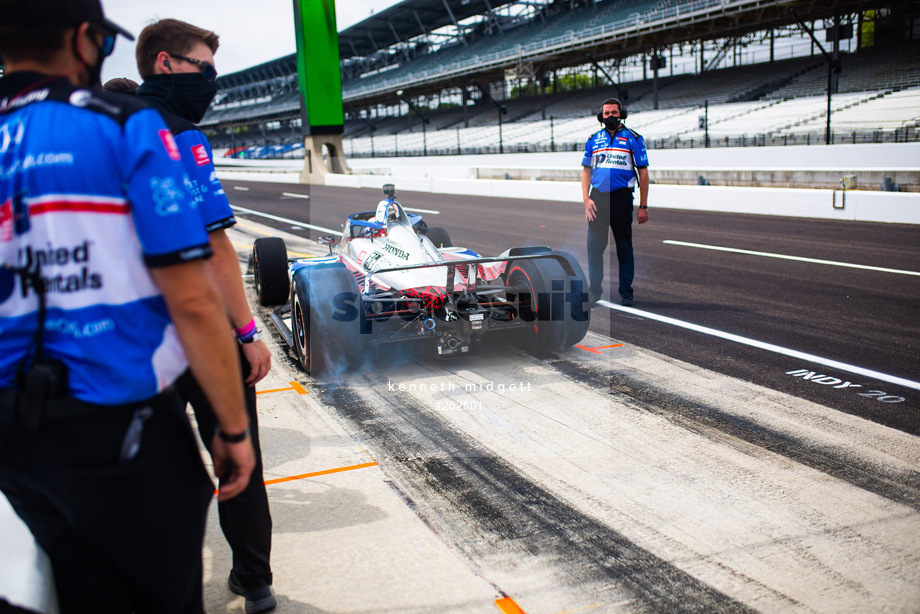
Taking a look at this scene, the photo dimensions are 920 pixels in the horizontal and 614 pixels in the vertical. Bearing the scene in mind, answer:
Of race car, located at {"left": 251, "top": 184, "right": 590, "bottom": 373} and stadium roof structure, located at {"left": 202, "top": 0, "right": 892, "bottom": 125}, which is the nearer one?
race car, located at {"left": 251, "top": 184, "right": 590, "bottom": 373}

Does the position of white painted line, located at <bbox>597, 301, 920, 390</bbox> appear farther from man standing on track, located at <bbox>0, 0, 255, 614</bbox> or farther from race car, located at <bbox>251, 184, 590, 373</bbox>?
man standing on track, located at <bbox>0, 0, 255, 614</bbox>

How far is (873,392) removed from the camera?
4770 millimetres

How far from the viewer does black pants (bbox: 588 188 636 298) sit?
24.2 feet

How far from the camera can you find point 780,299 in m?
7.47

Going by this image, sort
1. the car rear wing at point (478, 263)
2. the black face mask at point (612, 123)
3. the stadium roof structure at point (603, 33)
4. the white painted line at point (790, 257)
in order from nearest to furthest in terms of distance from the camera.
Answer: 1. the car rear wing at point (478, 263)
2. the black face mask at point (612, 123)
3. the white painted line at point (790, 257)
4. the stadium roof structure at point (603, 33)

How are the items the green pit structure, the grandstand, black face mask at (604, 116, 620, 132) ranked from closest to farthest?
black face mask at (604, 116, 620, 132)
the grandstand
the green pit structure

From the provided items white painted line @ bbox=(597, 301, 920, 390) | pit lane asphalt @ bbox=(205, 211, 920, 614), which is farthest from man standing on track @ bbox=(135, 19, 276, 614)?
white painted line @ bbox=(597, 301, 920, 390)

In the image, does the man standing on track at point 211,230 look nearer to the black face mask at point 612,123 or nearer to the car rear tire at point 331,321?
the car rear tire at point 331,321

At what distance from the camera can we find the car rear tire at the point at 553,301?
18.8 feet

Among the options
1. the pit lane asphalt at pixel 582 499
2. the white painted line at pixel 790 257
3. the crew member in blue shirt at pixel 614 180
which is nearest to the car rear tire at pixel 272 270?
the pit lane asphalt at pixel 582 499

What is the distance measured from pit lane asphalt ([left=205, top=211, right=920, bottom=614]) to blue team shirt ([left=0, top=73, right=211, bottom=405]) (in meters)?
1.55

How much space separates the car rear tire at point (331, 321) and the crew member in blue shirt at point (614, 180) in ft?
9.85

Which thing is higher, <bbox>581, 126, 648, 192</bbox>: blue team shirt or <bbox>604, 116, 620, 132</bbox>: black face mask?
<bbox>604, 116, 620, 132</bbox>: black face mask

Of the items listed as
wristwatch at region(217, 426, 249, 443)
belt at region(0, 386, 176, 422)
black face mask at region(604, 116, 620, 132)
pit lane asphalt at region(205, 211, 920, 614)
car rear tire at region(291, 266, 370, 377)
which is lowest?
pit lane asphalt at region(205, 211, 920, 614)
